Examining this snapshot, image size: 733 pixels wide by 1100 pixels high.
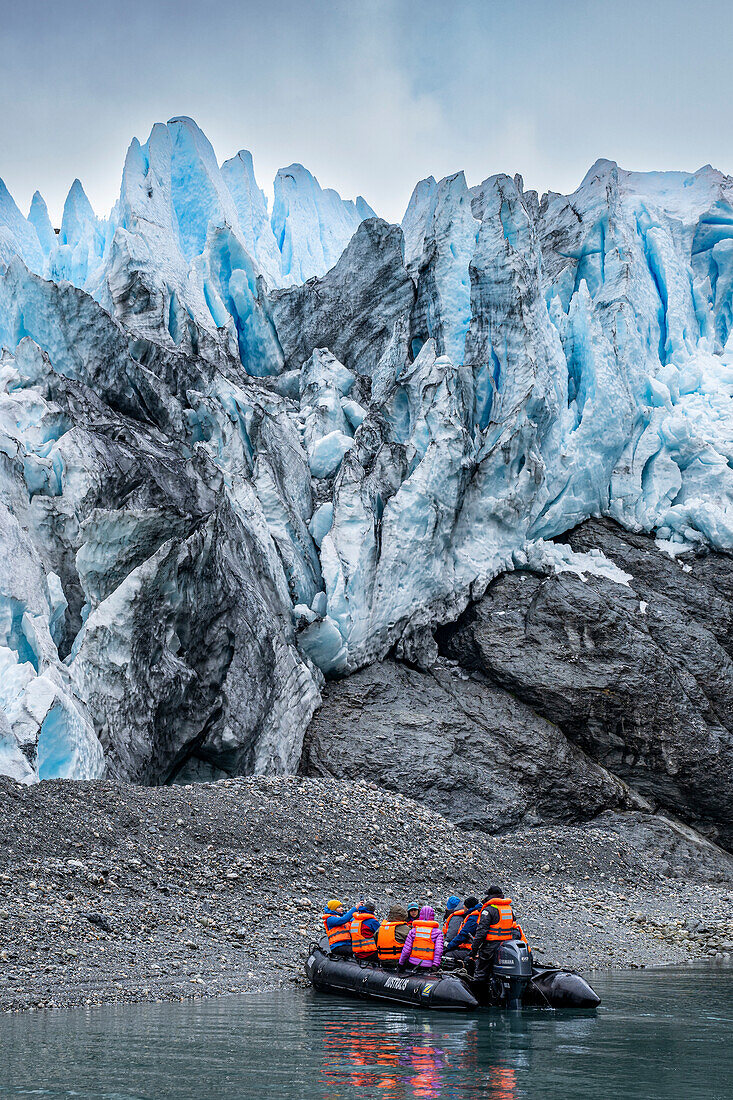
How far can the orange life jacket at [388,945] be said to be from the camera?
12.2m

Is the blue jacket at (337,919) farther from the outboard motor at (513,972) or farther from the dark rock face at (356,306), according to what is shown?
the dark rock face at (356,306)

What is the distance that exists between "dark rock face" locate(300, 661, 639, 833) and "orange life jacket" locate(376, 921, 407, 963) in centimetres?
1066

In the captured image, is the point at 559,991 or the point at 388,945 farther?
the point at 388,945

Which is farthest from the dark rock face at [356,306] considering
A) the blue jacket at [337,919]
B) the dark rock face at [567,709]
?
the blue jacket at [337,919]

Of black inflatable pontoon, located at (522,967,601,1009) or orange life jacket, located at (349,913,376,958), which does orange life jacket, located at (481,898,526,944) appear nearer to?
black inflatable pontoon, located at (522,967,601,1009)

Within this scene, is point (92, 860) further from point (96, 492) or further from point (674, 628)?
point (674, 628)

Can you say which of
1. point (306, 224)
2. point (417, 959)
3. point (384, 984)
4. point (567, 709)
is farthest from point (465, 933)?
point (306, 224)

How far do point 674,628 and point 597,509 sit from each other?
15.1ft

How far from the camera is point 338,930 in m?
12.5

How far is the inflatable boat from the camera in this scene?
1110 centimetres

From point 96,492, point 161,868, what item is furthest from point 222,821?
point 96,492

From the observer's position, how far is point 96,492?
73.4 feet

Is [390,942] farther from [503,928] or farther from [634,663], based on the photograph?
[634,663]

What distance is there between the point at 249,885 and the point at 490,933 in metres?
4.68
